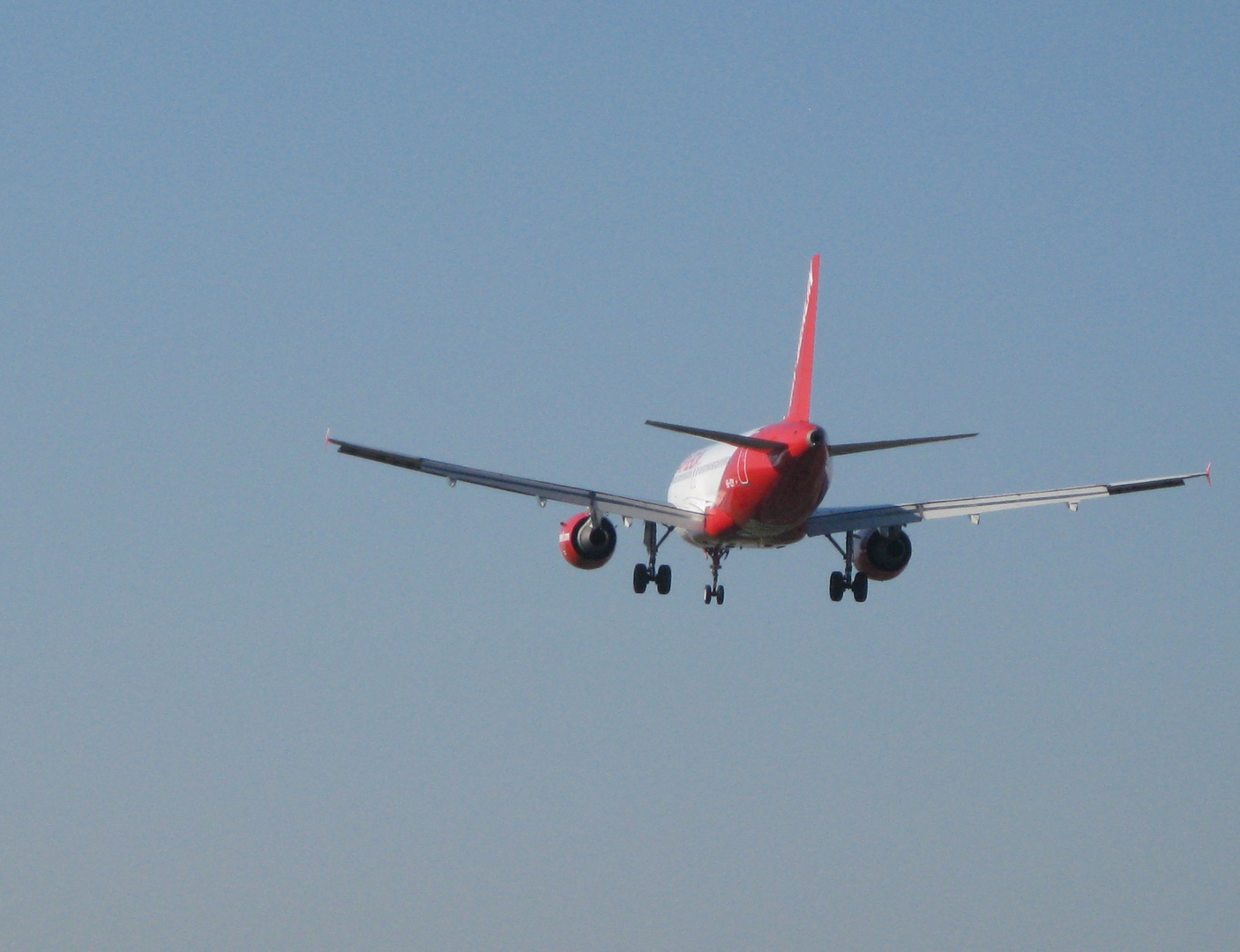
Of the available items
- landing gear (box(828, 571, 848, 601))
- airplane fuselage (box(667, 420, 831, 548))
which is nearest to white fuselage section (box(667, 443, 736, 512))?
airplane fuselage (box(667, 420, 831, 548))

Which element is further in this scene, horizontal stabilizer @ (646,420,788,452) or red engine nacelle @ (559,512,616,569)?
red engine nacelle @ (559,512,616,569)

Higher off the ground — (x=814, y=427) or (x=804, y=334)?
(x=804, y=334)

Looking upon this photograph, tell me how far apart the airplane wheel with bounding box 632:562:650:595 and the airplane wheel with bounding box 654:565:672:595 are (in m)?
0.35

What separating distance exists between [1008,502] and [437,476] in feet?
60.3

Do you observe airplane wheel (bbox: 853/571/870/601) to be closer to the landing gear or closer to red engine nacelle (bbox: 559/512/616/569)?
the landing gear

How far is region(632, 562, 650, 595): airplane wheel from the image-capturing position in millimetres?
80625

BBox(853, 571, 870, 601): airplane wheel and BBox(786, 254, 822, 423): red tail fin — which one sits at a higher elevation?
BBox(786, 254, 822, 423): red tail fin

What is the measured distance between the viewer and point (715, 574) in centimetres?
7894

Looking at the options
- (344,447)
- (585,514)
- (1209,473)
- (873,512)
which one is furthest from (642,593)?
(1209,473)

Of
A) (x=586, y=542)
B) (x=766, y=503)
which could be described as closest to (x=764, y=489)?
(x=766, y=503)

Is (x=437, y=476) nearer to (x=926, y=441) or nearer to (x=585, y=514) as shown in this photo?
(x=585, y=514)

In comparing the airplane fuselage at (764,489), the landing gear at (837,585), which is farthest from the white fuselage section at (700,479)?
the landing gear at (837,585)

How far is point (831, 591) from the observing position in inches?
3081

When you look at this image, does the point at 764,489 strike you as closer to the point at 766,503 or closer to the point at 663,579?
the point at 766,503
